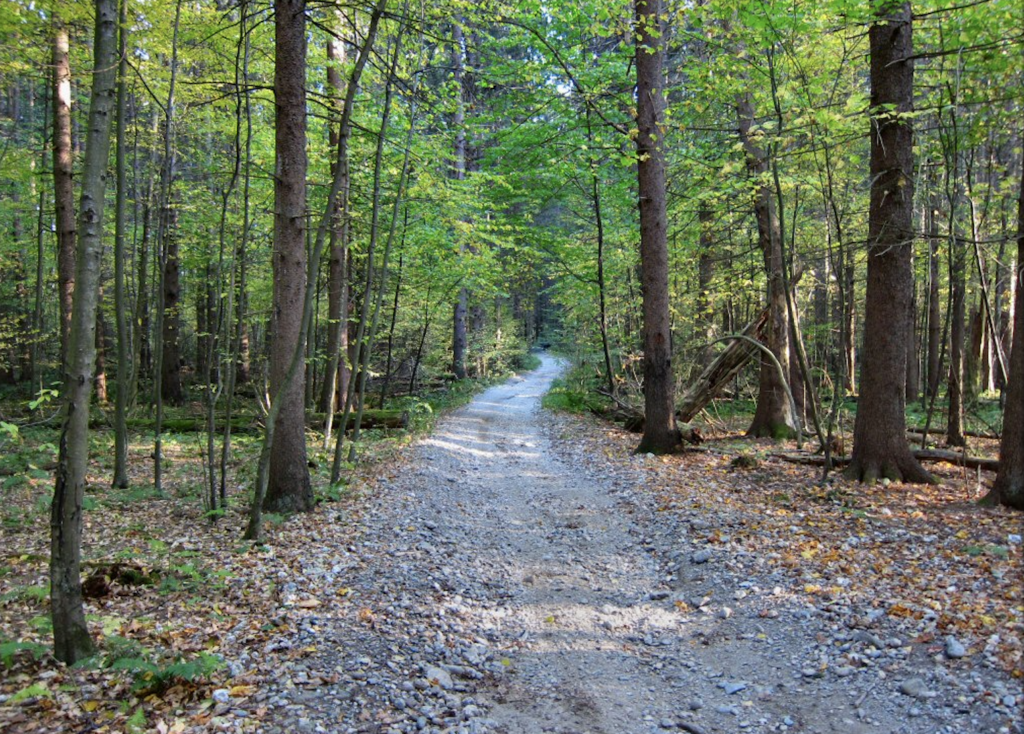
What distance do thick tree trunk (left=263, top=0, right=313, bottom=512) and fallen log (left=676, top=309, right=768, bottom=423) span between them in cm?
871

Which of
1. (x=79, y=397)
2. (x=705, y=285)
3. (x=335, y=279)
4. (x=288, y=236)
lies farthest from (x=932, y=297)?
(x=79, y=397)

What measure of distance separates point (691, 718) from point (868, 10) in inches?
292

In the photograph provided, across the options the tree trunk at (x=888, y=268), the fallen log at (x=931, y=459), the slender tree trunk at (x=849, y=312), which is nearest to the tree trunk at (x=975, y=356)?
the slender tree trunk at (x=849, y=312)

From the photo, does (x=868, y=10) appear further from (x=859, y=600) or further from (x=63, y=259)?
(x=63, y=259)

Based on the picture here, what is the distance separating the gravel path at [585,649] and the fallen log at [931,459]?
338 cm

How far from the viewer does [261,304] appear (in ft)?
53.7

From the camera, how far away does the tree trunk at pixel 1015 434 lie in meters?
6.07

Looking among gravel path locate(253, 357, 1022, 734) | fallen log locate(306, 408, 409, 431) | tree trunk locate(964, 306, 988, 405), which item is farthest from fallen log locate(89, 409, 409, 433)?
tree trunk locate(964, 306, 988, 405)

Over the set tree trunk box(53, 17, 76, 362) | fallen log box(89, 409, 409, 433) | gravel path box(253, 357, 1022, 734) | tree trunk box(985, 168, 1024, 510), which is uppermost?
tree trunk box(53, 17, 76, 362)

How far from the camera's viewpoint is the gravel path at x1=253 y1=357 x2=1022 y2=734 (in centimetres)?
344

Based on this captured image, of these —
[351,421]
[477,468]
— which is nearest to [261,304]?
[351,421]

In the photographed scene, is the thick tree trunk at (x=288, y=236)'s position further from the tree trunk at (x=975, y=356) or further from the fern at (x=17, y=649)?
the tree trunk at (x=975, y=356)

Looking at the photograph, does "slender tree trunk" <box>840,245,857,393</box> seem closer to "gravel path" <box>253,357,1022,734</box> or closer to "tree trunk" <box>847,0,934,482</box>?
"tree trunk" <box>847,0,934,482</box>

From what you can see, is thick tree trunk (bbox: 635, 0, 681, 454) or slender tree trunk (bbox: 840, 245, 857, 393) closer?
slender tree trunk (bbox: 840, 245, 857, 393)
